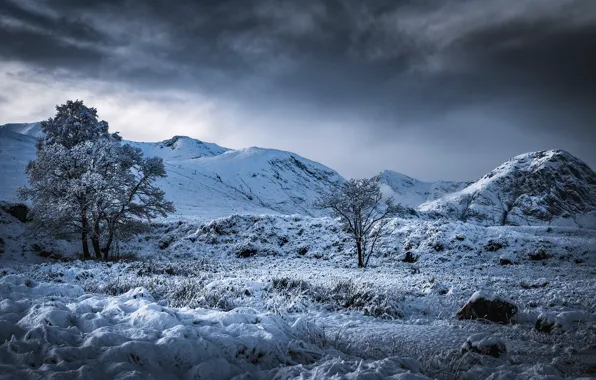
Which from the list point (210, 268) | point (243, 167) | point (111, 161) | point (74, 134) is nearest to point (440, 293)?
point (210, 268)

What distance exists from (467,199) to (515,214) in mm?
27909

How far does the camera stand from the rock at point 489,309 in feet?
25.8

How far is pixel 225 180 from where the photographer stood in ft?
390

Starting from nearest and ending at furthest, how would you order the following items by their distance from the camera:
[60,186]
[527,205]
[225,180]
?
[60,186] → [225,180] → [527,205]

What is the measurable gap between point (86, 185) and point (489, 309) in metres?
24.0

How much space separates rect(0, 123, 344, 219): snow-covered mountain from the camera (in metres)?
61.7

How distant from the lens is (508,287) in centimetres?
1279

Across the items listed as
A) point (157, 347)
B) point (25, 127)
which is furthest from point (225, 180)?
point (25, 127)

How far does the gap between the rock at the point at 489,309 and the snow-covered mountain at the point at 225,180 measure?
17774 millimetres

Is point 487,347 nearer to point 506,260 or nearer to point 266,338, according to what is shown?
point 266,338

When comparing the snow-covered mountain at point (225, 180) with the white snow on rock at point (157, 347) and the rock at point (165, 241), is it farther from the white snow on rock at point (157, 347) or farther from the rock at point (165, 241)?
the white snow on rock at point (157, 347)

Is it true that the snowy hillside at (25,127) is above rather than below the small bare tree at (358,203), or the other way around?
above

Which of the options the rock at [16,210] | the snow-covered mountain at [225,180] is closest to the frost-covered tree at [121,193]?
the rock at [16,210]

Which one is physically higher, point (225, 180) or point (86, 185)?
point (225, 180)
